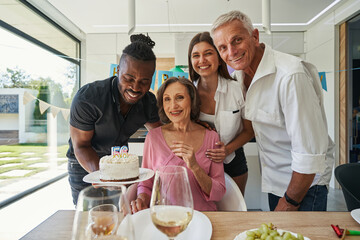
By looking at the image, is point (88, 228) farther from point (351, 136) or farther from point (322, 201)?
point (351, 136)

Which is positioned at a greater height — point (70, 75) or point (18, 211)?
point (70, 75)

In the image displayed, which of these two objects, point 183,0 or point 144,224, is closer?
point 144,224

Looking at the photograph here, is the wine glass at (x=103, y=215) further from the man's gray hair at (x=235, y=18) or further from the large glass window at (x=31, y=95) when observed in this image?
the large glass window at (x=31, y=95)

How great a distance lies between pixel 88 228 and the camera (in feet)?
1.57

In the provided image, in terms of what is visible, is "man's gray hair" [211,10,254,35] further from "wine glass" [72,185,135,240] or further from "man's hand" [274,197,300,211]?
"wine glass" [72,185,135,240]

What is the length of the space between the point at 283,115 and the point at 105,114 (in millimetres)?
1120

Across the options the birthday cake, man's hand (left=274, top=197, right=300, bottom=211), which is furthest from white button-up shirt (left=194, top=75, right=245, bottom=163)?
the birthday cake

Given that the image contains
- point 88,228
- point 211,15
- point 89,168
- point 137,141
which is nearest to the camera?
point 88,228

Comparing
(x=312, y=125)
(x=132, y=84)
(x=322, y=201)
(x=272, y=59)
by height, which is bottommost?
(x=322, y=201)

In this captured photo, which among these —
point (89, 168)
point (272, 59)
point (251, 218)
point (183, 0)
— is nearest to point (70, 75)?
point (183, 0)

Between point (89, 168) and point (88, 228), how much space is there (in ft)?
4.01

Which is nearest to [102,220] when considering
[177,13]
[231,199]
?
[231,199]

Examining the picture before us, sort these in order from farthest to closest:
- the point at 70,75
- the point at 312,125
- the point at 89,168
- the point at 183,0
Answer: the point at 70,75
the point at 183,0
the point at 89,168
the point at 312,125

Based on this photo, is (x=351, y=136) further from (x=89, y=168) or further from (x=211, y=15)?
(x=89, y=168)
